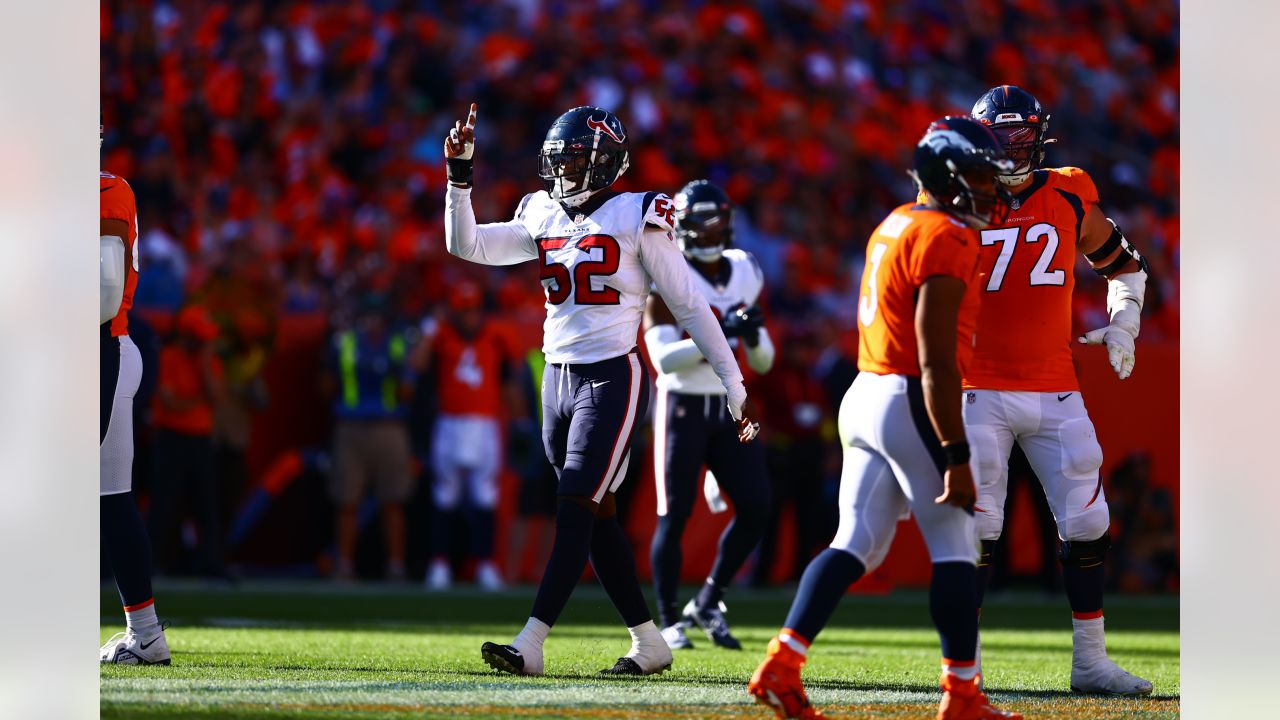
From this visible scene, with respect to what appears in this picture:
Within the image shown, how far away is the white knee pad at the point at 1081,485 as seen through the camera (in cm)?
605

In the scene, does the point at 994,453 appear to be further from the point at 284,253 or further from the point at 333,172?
the point at 333,172

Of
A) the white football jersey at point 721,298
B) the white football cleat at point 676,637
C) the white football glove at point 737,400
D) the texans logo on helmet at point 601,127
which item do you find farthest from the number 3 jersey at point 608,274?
the white football cleat at point 676,637

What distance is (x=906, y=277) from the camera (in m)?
4.82

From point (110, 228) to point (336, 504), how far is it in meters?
6.36

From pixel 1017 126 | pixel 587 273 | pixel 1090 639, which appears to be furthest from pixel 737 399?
pixel 1090 639

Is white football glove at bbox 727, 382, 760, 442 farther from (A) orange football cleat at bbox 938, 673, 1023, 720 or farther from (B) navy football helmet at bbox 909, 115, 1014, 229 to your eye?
(A) orange football cleat at bbox 938, 673, 1023, 720

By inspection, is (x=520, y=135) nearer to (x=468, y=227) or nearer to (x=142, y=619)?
(x=468, y=227)

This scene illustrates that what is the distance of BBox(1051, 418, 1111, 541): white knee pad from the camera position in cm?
605

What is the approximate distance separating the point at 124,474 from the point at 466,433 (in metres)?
5.93

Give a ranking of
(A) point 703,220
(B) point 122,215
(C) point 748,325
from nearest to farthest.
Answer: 1. (B) point 122,215
2. (C) point 748,325
3. (A) point 703,220

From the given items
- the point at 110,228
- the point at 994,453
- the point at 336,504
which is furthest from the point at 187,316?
the point at 994,453

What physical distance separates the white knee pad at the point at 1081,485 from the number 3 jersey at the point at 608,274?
1324 mm

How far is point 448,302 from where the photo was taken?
12.9m

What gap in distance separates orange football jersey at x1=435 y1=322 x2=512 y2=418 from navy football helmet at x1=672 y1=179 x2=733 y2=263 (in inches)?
170
